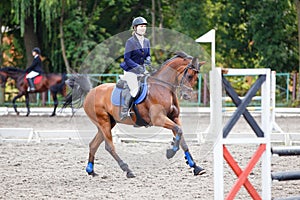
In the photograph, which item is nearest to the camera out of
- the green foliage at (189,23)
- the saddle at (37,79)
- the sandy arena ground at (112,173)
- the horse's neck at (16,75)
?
the sandy arena ground at (112,173)

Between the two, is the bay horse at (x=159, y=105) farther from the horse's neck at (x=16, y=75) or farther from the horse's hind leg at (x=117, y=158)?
the horse's neck at (x=16, y=75)

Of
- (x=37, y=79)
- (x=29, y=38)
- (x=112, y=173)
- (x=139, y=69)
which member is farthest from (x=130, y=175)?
(x=29, y=38)

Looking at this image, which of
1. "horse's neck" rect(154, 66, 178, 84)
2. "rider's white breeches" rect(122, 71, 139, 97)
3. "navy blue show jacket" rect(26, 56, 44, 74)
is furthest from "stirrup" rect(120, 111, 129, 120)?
"navy blue show jacket" rect(26, 56, 44, 74)

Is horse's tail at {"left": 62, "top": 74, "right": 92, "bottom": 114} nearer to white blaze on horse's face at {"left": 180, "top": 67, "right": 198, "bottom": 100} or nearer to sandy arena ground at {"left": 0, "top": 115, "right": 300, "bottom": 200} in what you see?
sandy arena ground at {"left": 0, "top": 115, "right": 300, "bottom": 200}

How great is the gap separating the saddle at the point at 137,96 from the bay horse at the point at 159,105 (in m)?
0.03

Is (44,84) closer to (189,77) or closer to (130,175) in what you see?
(130,175)

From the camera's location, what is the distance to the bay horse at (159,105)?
28.8ft

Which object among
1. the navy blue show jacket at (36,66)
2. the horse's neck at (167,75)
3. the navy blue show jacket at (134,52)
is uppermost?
the navy blue show jacket at (134,52)

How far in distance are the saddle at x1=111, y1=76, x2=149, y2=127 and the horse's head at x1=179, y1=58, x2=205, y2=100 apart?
60 cm

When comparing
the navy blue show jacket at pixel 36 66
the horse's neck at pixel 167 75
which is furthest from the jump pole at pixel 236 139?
the navy blue show jacket at pixel 36 66

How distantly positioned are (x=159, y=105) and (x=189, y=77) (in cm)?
57

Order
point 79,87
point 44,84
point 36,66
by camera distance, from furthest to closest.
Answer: point 44,84, point 36,66, point 79,87

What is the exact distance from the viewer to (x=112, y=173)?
9.61 m

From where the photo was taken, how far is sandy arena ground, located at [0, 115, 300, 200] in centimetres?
775
